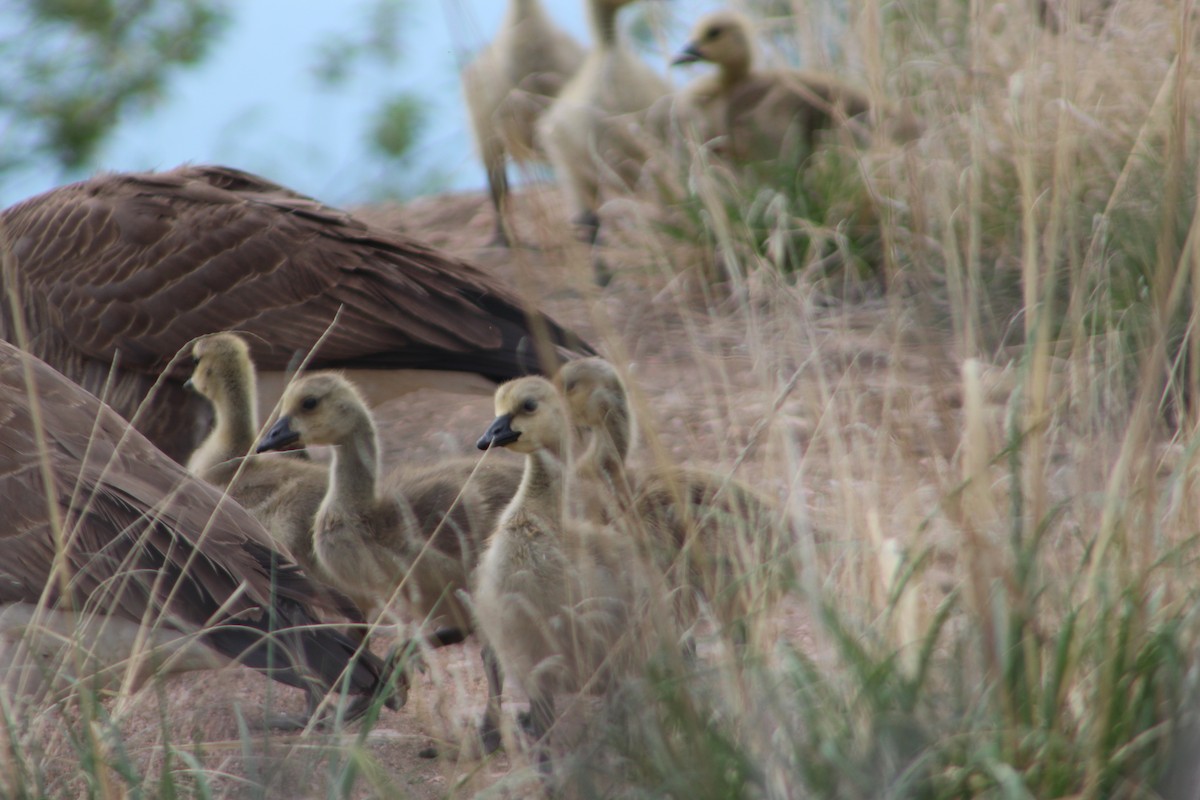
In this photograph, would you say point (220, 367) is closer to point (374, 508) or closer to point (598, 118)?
point (374, 508)

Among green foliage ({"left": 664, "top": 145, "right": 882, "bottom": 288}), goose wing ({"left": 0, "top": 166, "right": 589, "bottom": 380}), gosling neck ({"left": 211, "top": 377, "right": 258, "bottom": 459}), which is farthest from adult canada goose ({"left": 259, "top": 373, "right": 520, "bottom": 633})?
green foliage ({"left": 664, "top": 145, "right": 882, "bottom": 288})

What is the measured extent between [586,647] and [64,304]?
2912 mm

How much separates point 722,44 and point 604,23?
0.95m

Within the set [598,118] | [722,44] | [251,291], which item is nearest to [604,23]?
[598,118]

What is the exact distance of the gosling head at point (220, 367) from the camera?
423 centimetres

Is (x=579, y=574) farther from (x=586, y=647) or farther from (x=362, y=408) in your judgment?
(x=362, y=408)

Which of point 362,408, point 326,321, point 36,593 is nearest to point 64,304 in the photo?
point 326,321

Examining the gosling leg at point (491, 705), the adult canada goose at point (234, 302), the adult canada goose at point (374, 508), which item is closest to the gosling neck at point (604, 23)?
the adult canada goose at point (234, 302)

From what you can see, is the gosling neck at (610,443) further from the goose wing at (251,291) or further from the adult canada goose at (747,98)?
the adult canada goose at (747,98)

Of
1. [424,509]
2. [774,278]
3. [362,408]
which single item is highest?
[774,278]

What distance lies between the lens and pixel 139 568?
115 inches

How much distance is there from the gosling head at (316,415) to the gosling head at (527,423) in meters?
0.63

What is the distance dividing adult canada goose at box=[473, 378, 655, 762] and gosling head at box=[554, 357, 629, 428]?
0.25m

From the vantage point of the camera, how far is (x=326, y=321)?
4809 millimetres
